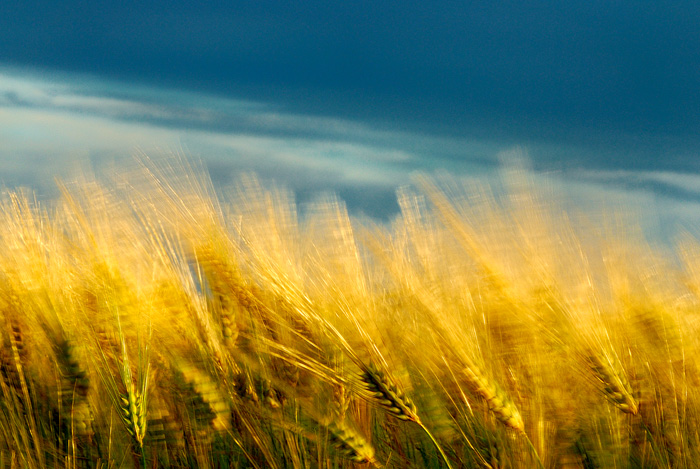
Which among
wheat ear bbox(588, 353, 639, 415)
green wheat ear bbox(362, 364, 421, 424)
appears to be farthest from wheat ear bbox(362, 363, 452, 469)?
wheat ear bbox(588, 353, 639, 415)

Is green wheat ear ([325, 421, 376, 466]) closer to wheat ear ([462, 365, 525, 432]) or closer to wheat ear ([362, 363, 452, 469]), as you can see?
wheat ear ([362, 363, 452, 469])

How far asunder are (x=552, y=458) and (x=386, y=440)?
0.51 meters

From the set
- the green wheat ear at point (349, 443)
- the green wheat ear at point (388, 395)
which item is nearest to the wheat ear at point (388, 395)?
the green wheat ear at point (388, 395)

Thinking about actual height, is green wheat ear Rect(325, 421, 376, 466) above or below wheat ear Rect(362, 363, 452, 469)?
below

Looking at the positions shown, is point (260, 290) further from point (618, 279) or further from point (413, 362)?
point (618, 279)

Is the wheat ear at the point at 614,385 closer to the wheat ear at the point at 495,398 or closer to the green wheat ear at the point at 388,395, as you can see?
the wheat ear at the point at 495,398

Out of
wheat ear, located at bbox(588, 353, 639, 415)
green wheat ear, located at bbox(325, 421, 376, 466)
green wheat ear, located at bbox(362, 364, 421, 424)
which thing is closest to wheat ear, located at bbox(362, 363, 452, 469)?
green wheat ear, located at bbox(362, 364, 421, 424)

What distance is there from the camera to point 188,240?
2.00 m

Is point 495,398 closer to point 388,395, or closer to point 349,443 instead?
point 388,395

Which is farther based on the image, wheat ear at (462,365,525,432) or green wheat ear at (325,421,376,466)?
green wheat ear at (325,421,376,466)

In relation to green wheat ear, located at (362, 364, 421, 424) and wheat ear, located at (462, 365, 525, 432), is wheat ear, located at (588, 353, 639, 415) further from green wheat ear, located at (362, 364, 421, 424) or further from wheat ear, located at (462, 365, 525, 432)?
green wheat ear, located at (362, 364, 421, 424)

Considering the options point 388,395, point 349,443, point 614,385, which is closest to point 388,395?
point 388,395

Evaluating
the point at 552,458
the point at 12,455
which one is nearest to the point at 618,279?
the point at 552,458

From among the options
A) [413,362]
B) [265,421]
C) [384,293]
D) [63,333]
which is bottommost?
[265,421]
